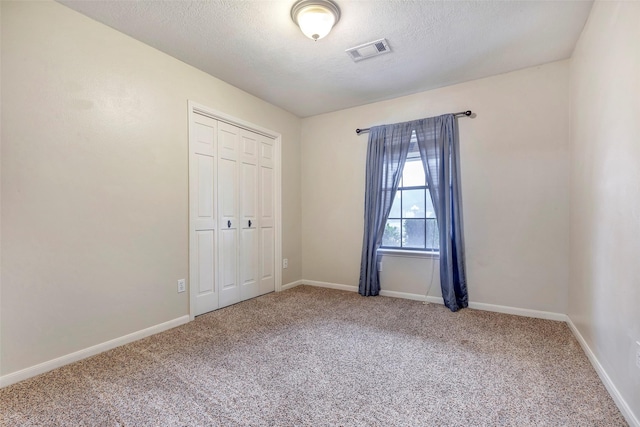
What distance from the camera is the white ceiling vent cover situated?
2.46 meters

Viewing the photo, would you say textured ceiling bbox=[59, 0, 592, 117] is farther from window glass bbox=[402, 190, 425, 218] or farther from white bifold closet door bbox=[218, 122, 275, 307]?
window glass bbox=[402, 190, 425, 218]

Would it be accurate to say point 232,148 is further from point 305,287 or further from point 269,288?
point 305,287

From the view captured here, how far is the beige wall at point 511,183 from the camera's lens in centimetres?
277

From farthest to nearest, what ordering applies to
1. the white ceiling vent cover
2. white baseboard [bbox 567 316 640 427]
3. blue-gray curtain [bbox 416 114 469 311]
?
1. blue-gray curtain [bbox 416 114 469 311]
2. the white ceiling vent cover
3. white baseboard [bbox 567 316 640 427]

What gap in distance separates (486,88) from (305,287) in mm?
3223

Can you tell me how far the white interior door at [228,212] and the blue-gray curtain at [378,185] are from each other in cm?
155

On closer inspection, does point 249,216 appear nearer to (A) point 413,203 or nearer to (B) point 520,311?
(A) point 413,203

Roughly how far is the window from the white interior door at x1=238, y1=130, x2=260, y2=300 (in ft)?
5.34

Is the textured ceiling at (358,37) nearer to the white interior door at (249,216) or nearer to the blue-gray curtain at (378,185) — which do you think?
the blue-gray curtain at (378,185)

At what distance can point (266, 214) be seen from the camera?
151 inches

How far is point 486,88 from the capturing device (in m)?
3.08

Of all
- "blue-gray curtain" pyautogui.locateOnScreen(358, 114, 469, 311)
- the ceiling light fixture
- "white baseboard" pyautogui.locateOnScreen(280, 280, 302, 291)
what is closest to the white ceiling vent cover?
the ceiling light fixture

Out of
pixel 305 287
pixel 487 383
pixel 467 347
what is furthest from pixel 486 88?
pixel 305 287

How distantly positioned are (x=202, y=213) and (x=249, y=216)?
0.67m
